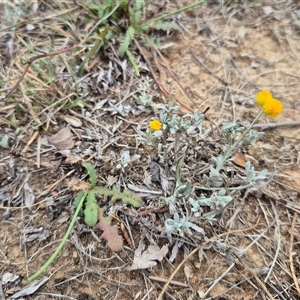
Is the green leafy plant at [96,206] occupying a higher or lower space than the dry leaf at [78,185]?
lower

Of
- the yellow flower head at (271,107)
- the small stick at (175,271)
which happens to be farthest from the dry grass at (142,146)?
the yellow flower head at (271,107)

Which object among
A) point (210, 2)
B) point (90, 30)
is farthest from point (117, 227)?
point (210, 2)

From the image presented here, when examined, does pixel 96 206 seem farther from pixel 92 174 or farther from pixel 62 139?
pixel 62 139

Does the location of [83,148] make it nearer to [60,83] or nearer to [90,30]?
[60,83]

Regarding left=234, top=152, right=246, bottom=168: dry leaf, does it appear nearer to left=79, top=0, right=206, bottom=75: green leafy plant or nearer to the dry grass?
the dry grass

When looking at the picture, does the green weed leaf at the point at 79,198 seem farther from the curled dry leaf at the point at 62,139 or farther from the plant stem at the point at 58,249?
the curled dry leaf at the point at 62,139
